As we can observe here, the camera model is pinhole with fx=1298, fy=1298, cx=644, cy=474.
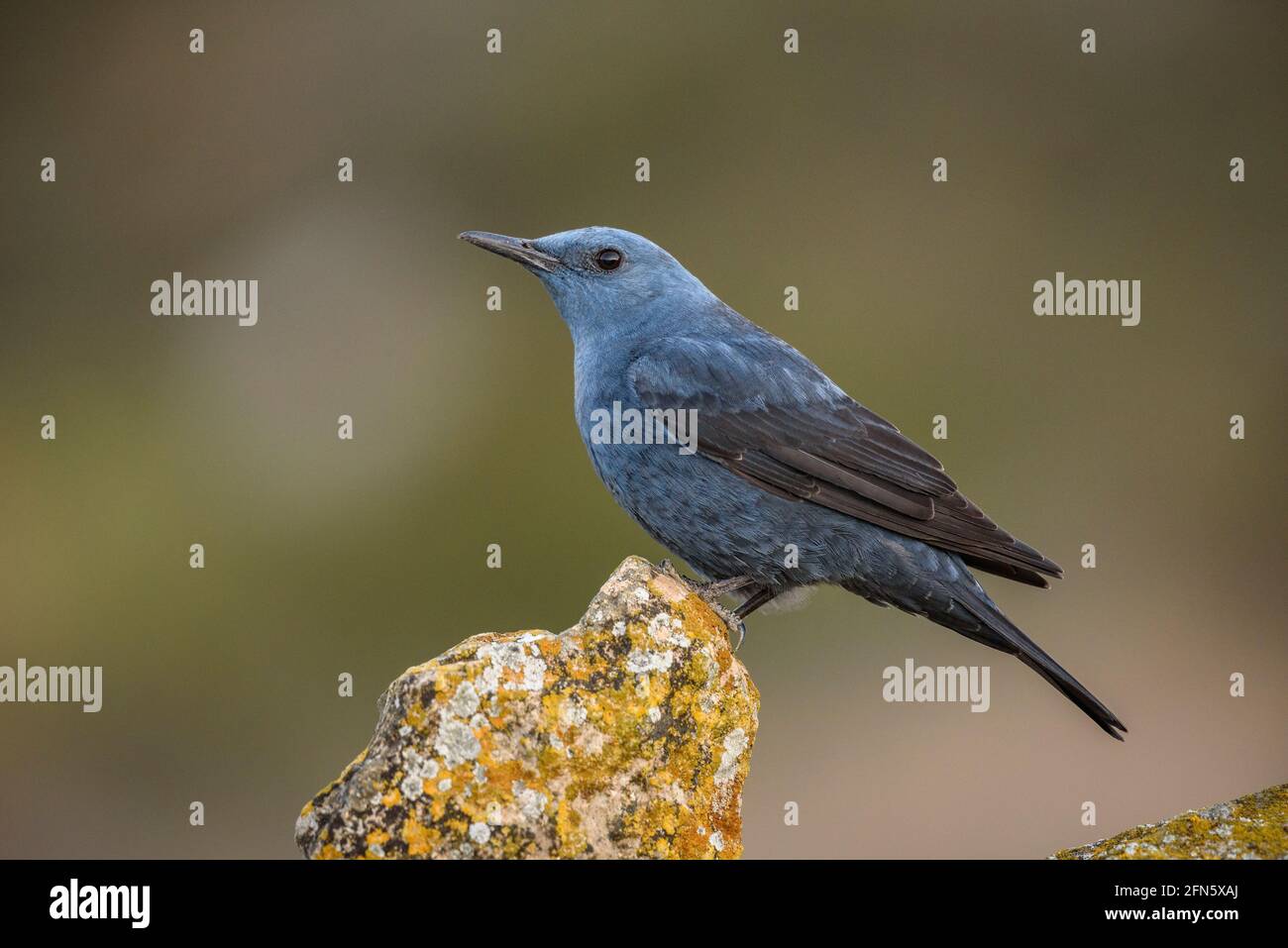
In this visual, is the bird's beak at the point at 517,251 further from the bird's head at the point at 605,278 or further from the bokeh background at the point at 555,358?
the bokeh background at the point at 555,358

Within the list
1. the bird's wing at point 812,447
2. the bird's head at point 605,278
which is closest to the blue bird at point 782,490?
the bird's wing at point 812,447

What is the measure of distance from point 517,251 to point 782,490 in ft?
6.48

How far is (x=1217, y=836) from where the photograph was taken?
14.3 feet

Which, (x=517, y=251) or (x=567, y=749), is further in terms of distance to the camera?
(x=517, y=251)

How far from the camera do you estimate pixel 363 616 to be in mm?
12898

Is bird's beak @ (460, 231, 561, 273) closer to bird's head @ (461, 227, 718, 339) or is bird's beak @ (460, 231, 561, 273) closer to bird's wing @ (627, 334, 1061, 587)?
bird's head @ (461, 227, 718, 339)

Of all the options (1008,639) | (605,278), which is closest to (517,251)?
(605,278)

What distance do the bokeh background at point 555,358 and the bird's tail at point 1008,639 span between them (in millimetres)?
4916

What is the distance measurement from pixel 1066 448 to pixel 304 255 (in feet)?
29.8

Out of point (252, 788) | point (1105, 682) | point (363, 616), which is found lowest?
point (252, 788)

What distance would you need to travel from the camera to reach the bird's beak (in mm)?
6867

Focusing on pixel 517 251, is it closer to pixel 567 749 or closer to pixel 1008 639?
pixel 1008 639

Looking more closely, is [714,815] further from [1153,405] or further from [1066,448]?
[1153,405]

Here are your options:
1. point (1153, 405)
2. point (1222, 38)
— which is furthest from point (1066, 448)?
point (1222, 38)
